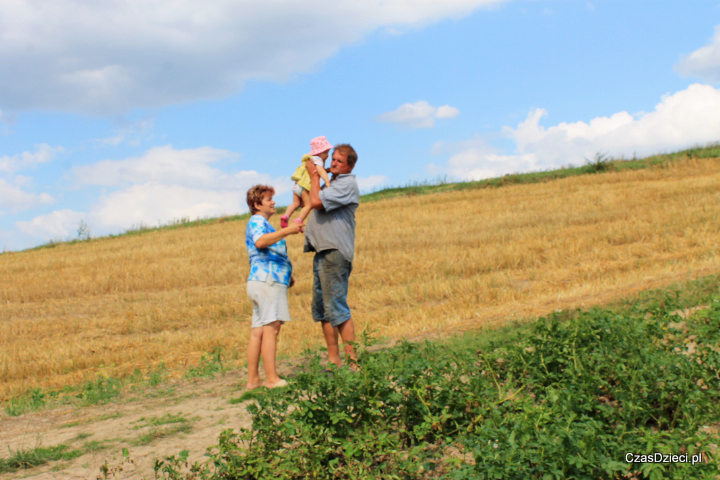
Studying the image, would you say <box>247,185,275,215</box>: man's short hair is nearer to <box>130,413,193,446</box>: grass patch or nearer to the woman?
the woman

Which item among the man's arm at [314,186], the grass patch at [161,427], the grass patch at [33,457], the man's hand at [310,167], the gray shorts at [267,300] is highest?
the man's hand at [310,167]

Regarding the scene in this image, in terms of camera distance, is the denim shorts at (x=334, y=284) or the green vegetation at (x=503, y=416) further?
the denim shorts at (x=334, y=284)

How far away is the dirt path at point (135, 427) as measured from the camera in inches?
158

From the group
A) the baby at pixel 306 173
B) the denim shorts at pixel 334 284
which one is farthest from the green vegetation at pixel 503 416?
the baby at pixel 306 173

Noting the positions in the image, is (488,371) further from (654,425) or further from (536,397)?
(654,425)

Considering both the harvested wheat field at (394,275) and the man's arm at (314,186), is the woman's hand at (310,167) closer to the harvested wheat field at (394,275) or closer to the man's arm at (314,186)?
the man's arm at (314,186)

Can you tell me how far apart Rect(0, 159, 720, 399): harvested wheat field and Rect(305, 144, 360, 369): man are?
5.65ft

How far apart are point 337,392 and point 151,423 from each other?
1.72 meters

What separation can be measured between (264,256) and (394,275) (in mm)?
7341

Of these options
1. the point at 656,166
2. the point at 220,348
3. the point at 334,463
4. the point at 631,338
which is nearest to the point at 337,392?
the point at 334,463

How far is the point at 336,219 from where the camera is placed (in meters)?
5.32

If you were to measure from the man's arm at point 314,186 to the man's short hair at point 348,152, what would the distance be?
28cm

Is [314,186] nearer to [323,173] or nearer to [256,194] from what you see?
[323,173]

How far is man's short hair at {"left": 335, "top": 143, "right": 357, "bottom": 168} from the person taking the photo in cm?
538
